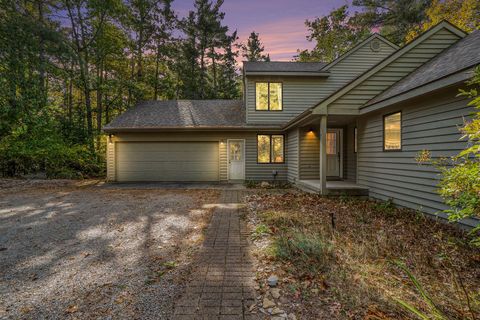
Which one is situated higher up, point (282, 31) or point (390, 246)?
point (282, 31)

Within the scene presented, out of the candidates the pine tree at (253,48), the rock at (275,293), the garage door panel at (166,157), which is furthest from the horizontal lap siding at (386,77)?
the pine tree at (253,48)

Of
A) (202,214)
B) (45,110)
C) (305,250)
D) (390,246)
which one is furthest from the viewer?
(45,110)

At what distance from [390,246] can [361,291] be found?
1.62 m

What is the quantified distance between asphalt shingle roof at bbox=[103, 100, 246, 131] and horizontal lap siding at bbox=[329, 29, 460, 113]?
545 centimetres

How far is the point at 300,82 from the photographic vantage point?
39.5ft

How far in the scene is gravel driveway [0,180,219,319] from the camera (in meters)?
2.35

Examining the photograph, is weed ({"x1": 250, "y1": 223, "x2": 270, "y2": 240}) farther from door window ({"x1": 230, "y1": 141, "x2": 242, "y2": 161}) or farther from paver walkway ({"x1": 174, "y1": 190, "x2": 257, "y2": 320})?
door window ({"x1": 230, "y1": 141, "x2": 242, "y2": 161})

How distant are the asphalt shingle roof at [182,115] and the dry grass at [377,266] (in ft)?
25.6

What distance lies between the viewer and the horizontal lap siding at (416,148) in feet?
15.4

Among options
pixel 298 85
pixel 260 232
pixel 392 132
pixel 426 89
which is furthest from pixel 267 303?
pixel 298 85

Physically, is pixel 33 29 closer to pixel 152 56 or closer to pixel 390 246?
pixel 152 56

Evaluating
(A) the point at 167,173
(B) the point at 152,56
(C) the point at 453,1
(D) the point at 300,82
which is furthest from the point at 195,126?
(C) the point at 453,1

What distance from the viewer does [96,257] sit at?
3527mm

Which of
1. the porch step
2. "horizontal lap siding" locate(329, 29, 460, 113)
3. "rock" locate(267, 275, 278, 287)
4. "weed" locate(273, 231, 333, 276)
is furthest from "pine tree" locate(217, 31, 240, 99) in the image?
"rock" locate(267, 275, 278, 287)
